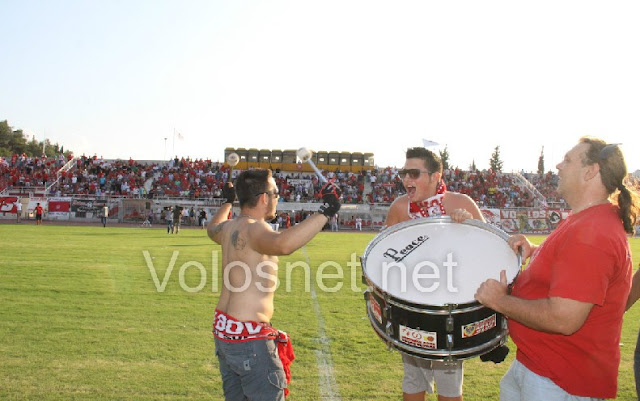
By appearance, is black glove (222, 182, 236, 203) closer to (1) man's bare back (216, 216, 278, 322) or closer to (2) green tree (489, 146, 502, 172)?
(1) man's bare back (216, 216, 278, 322)

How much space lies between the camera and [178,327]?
283 inches

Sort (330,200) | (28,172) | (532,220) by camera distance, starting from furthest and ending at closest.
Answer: (28,172) < (532,220) < (330,200)

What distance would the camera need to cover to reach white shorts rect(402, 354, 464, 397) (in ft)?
12.4

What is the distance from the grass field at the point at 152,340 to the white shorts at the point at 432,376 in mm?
911

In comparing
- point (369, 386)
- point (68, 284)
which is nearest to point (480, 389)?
point (369, 386)

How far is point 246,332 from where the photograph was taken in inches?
125

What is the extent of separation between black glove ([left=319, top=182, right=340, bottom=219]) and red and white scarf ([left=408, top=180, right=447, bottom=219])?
1098mm

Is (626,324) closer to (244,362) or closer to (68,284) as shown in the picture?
(244,362)

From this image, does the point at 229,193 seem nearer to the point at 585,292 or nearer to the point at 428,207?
the point at 428,207

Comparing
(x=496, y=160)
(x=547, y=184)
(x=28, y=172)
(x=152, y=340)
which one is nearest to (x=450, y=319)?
(x=152, y=340)

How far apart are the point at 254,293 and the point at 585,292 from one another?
5.98 ft

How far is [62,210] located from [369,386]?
123 ft

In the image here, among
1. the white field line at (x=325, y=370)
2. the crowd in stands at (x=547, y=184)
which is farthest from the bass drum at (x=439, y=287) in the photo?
the crowd in stands at (x=547, y=184)

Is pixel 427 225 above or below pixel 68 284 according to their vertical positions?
above
